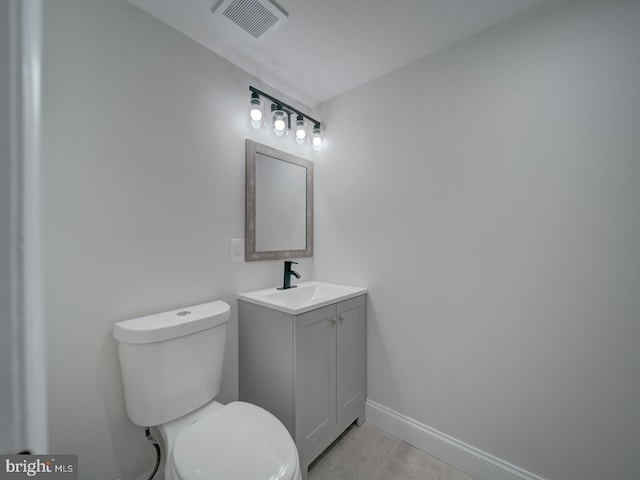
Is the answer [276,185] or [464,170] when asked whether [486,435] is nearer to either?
[464,170]

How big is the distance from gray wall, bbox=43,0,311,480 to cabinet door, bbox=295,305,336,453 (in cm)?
A: 58

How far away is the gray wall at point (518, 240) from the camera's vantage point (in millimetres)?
1081

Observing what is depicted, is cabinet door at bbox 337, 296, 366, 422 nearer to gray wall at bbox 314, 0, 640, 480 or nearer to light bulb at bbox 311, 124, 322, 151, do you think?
gray wall at bbox 314, 0, 640, 480

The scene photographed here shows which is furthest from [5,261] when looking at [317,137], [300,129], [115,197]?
[317,137]

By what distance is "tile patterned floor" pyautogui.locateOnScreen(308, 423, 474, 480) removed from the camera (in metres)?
1.36

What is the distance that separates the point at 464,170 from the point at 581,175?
460 millimetres

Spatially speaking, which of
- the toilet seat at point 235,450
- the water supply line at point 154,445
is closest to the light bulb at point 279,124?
the toilet seat at point 235,450

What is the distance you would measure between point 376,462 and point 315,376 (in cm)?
60

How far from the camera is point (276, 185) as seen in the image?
184 cm

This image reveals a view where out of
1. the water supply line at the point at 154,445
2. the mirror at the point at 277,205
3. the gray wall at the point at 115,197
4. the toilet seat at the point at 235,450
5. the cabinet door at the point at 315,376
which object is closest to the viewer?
the toilet seat at the point at 235,450

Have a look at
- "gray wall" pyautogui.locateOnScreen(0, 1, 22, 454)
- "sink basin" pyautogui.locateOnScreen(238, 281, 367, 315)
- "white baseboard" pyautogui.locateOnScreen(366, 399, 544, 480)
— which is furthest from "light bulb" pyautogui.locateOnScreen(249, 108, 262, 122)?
"white baseboard" pyautogui.locateOnScreen(366, 399, 544, 480)

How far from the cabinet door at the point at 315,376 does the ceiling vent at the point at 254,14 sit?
1.47 meters

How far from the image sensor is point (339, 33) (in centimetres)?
141

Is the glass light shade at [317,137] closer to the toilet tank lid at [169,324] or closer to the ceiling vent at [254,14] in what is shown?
the ceiling vent at [254,14]
